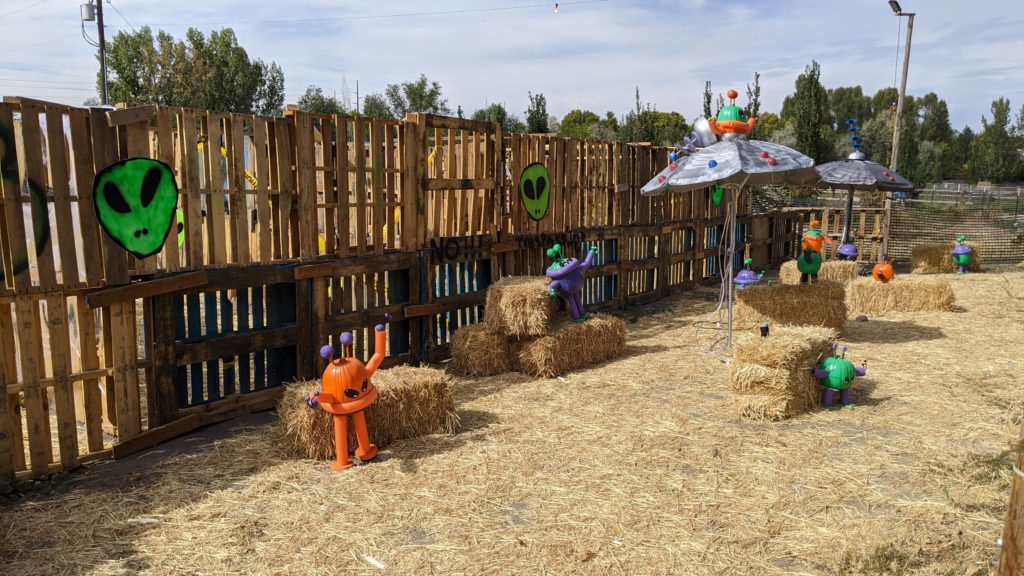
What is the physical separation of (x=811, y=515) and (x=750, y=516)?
38cm

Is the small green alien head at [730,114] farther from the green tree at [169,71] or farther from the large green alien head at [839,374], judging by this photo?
the green tree at [169,71]

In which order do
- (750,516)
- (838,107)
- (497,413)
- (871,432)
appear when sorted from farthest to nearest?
(838,107), (497,413), (871,432), (750,516)

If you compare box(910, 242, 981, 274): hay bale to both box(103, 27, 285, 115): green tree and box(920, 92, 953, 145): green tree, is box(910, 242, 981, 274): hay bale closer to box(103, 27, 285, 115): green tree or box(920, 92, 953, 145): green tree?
box(103, 27, 285, 115): green tree

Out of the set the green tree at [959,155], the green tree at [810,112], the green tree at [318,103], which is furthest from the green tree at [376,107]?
the green tree at [959,155]

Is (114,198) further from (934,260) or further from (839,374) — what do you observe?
(934,260)

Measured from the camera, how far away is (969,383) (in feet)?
23.6

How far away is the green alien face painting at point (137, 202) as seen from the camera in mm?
4977

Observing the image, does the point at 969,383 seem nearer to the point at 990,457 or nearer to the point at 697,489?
the point at 990,457

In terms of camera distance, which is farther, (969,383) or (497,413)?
(969,383)

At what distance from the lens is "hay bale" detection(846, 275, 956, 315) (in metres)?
11.2

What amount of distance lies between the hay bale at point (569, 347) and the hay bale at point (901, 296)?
17.2ft

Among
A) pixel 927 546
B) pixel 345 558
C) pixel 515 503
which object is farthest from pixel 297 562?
→ pixel 927 546

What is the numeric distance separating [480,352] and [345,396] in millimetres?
2751

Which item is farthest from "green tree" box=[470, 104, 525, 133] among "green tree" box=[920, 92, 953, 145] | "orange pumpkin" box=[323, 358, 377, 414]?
"green tree" box=[920, 92, 953, 145]
